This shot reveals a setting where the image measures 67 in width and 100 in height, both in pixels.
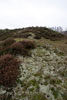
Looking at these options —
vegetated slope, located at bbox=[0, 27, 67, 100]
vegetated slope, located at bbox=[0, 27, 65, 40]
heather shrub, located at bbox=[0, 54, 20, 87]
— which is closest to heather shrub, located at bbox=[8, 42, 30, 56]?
vegetated slope, located at bbox=[0, 27, 67, 100]

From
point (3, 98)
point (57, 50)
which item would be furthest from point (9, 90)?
point (57, 50)

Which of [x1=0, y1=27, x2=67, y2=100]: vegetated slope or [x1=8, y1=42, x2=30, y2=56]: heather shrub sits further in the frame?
[x1=8, y1=42, x2=30, y2=56]: heather shrub

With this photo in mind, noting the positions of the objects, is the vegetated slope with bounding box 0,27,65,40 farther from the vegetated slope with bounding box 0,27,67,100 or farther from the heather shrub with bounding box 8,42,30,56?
the heather shrub with bounding box 8,42,30,56

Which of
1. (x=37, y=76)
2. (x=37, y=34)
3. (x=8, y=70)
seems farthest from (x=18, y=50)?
(x=37, y=34)

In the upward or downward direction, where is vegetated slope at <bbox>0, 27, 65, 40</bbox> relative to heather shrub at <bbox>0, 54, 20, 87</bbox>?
upward

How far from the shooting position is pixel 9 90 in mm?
6156

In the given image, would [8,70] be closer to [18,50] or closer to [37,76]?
[37,76]

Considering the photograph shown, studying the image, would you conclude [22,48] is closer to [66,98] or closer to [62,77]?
[62,77]

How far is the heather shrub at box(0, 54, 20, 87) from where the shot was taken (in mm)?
6530

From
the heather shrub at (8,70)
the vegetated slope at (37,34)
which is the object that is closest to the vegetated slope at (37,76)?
the heather shrub at (8,70)

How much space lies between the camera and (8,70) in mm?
7254

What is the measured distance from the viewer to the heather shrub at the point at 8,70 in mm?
6530

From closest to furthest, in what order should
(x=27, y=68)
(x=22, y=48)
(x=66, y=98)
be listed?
(x=66, y=98) → (x=27, y=68) → (x=22, y=48)

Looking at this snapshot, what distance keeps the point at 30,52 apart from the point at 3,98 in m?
4.90
